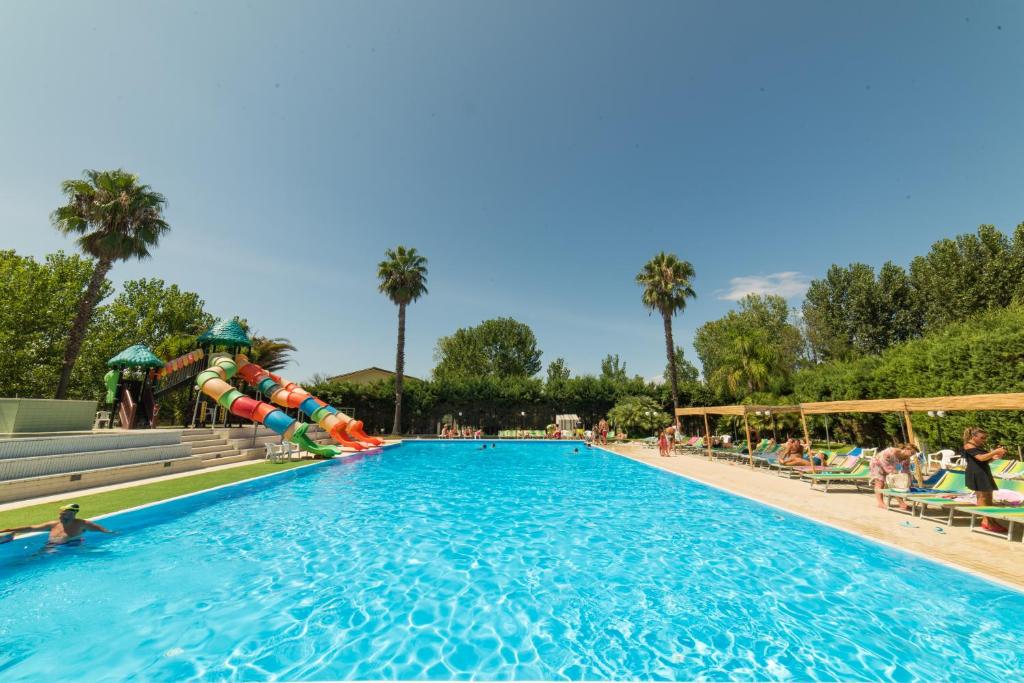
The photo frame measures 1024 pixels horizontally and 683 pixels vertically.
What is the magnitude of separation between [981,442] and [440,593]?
9.52 metres

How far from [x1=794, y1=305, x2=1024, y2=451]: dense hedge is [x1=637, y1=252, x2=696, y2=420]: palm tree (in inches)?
362

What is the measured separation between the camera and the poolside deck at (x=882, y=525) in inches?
226

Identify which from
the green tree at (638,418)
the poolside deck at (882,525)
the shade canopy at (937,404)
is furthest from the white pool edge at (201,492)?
the green tree at (638,418)

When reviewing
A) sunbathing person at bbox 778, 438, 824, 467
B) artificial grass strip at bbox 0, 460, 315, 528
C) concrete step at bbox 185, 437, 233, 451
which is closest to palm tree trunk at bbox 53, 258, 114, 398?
concrete step at bbox 185, 437, 233, 451

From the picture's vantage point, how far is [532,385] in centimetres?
3491

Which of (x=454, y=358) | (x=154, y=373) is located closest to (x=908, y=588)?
(x=154, y=373)

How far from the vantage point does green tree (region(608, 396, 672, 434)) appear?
99.0ft

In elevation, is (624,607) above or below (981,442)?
below

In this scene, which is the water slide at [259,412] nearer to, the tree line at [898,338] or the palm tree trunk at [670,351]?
the palm tree trunk at [670,351]

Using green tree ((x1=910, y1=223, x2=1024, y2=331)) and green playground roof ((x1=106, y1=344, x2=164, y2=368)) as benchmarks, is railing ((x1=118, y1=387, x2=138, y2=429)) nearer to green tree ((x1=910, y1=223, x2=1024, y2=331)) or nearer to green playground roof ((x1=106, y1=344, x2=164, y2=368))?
green playground roof ((x1=106, y1=344, x2=164, y2=368))

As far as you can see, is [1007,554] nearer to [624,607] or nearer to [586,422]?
[624,607]

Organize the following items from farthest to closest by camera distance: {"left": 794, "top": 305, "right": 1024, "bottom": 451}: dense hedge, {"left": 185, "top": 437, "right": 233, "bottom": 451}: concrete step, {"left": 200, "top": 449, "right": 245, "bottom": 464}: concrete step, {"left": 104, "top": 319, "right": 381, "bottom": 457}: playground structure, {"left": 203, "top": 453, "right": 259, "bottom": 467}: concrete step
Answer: {"left": 104, "top": 319, "right": 381, "bottom": 457}: playground structure, {"left": 185, "top": 437, "right": 233, "bottom": 451}: concrete step, {"left": 200, "top": 449, "right": 245, "bottom": 464}: concrete step, {"left": 203, "top": 453, "right": 259, "bottom": 467}: concrete step, {"left": 794, "top": 305, "right": 1024, "bottom": 451}: dense hedge

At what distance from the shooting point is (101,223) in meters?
18.7

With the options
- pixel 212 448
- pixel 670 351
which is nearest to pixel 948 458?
pixel 670 351
